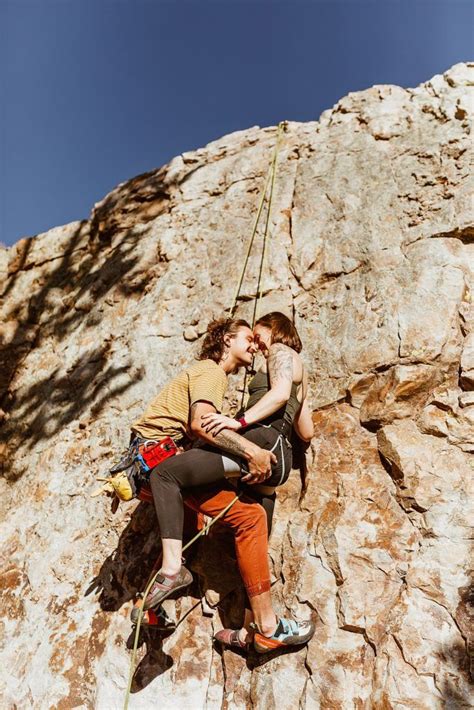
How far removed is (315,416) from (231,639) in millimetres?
1979

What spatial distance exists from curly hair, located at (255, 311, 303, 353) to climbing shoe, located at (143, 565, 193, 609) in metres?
2.03

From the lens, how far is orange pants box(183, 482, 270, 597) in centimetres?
388

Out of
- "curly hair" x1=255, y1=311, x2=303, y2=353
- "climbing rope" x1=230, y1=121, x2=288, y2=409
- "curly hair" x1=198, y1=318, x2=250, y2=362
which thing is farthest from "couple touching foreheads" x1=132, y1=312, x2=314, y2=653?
"climbing rope" x1=230, y1=121, x2=288, y2=409

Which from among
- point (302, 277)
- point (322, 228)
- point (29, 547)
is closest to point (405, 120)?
point (322, 228)

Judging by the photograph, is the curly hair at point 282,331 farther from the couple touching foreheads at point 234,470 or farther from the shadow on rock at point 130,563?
the shadow on rock at point 130,563

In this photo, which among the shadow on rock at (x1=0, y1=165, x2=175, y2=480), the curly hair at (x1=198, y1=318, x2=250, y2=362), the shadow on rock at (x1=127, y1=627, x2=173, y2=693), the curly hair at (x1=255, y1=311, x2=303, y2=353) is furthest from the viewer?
the shadow on rock at (x1=0, y1=165, x2=175, y2=480)

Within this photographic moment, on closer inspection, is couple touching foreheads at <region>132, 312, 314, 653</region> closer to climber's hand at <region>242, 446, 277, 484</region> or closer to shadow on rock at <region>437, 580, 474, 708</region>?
climber's hand at <region>242, 446, 277, 484</region>

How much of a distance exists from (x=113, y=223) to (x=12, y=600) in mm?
5270

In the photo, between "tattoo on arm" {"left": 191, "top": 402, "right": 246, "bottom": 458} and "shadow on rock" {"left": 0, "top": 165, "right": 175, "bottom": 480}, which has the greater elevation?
"shadow on rock" {"left": 0, "top": 165, "right": 175, "bottom": 480}

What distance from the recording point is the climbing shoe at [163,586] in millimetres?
3754

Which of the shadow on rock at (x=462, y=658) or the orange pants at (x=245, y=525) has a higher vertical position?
the orange pants at (x=245, y=525)

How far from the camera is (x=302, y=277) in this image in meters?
5.91

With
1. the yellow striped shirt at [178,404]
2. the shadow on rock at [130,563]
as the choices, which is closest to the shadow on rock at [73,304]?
the shadow on rock at [130,563]

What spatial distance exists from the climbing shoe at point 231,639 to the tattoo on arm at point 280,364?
1933mm
